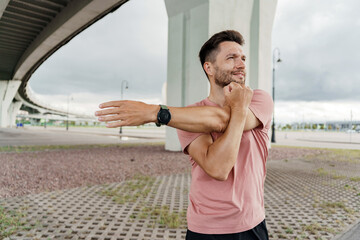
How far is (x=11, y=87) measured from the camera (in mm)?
47594

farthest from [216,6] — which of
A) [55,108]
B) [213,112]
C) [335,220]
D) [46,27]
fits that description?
[55,108]

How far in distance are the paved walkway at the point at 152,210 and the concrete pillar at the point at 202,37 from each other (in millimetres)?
7145

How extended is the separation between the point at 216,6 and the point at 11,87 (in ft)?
162

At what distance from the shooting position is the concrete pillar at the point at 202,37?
12.9m

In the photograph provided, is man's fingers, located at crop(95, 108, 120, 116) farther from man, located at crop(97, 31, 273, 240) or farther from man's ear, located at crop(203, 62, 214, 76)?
man's ear, located at crop(203, 62, 214, 76)

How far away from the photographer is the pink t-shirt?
1.36 m

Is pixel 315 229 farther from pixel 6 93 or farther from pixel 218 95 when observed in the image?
pixel 6 93

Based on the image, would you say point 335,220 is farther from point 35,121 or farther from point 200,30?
point 35,121

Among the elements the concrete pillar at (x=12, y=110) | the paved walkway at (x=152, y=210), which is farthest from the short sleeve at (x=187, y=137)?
the concrete pillar at (x=12, y=110)

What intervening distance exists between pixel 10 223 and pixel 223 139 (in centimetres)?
436

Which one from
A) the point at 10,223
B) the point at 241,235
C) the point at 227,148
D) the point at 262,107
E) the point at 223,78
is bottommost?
the point at 10,223

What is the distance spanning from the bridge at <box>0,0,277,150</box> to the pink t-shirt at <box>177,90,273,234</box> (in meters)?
11.3

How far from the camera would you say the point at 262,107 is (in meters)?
1.49

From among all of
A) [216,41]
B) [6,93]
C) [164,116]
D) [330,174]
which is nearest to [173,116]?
[164,116]
